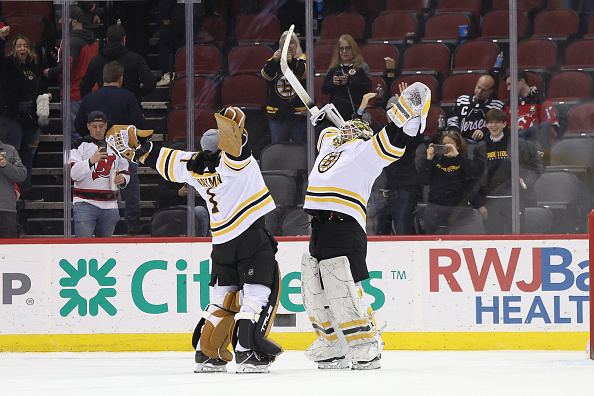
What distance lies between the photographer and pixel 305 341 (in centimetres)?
655

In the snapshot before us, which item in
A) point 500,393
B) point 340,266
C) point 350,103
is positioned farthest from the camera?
point 350,103

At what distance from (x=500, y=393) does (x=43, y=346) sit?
3586 mm

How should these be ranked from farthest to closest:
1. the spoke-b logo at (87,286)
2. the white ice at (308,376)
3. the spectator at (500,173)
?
the spectator at (500,173), the spoke-b logo at (87,286), the white ice at (308,376)

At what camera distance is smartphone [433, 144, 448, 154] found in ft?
22.6

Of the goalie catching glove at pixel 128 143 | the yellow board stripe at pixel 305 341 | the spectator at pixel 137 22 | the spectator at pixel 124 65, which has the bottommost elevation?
the yellow board stripe at pixel 305 341

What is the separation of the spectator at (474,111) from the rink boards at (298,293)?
774 mm

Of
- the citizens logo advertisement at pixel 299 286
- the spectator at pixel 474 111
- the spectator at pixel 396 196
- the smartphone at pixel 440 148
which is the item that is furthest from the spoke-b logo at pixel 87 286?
the spectator at pixel 474 111

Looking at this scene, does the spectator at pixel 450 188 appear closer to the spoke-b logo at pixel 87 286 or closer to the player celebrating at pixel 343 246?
the player celebrating at pixel 343 246

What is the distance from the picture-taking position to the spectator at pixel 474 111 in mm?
6875

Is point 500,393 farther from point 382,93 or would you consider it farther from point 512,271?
point 382,93

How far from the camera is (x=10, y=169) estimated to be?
6805 mm

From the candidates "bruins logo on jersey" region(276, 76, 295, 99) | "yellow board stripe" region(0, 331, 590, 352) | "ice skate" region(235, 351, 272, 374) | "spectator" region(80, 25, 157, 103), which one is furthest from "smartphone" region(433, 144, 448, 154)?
"ice skate" region(235, 351, 272, 374)

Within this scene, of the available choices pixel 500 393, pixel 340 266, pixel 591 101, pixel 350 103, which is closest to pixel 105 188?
pixel 350 103

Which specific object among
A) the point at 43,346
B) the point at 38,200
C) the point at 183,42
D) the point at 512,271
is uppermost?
the point at 183,42
